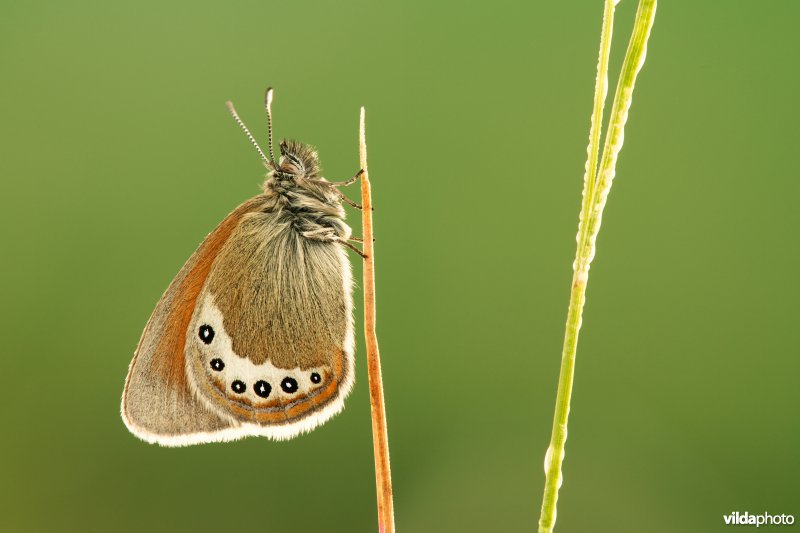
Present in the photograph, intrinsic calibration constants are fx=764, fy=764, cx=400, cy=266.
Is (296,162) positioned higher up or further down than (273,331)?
higher up

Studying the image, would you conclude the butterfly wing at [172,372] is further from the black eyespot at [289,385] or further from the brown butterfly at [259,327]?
the black eyespot at [289,385]

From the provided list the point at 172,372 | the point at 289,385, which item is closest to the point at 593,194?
the point at 289,385

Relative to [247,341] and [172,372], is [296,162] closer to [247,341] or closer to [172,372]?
[247,341]

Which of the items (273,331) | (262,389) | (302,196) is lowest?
(262,389)

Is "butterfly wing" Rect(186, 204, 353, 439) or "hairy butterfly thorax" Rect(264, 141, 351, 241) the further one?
"hairy butterfly thorax" Rect(264, 141, 351, 241)

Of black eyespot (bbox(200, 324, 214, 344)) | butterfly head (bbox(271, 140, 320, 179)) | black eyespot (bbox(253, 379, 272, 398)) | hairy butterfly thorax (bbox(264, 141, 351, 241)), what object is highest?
butterfly head (bbox(271, 140, 320, 179))

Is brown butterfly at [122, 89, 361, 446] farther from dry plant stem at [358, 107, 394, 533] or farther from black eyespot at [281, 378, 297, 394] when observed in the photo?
dry plant stem at [358, 107, 394, 533]

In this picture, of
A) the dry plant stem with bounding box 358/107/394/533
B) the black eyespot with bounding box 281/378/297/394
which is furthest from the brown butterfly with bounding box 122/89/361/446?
the dry plant stem with bounding box 358/107/394/533

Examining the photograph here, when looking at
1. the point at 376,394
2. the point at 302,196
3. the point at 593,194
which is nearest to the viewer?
the point at 593,194
